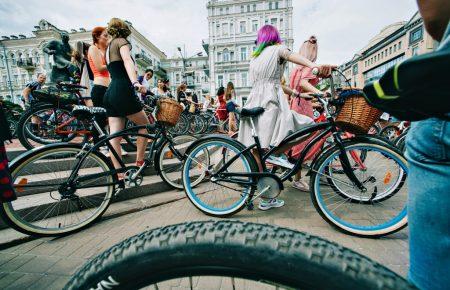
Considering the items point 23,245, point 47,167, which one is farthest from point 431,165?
point 47,167

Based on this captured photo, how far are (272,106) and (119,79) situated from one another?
1995mm

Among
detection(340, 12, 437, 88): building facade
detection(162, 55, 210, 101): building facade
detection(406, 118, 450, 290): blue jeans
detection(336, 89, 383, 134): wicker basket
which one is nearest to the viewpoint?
detection(406, 118, 450, 290): blue jeans

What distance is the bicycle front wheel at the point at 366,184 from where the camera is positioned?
2039 millimetres

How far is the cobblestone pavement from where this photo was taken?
1.70 metres

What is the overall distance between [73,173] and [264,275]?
2.53 meters

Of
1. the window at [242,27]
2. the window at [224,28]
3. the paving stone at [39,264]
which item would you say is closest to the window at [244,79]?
the window at [242,27]

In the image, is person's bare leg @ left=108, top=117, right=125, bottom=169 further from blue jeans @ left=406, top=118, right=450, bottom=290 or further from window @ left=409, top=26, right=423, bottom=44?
window @ left=409, top=26, right=423, bottom=44

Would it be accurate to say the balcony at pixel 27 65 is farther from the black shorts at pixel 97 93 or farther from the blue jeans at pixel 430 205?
the blue jeans at pixel 430 205

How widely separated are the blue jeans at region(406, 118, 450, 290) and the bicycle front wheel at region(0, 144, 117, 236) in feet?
8.68

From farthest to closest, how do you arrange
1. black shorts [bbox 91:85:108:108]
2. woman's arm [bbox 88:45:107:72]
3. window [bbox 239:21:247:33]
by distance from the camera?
window [bbox 239:21:247:33]
black shorts [bbox 91:85:108:108]
woman's arm [bbox 88:45:107:72]

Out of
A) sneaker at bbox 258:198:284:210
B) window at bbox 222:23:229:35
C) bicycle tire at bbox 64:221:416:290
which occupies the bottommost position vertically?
sneaker at bbox 258:198:284:210

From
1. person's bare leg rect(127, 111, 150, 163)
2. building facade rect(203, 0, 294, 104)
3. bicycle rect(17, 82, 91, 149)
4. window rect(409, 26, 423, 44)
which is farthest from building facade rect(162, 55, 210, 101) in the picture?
person's bare leg rect(127, 111, 150, 163)

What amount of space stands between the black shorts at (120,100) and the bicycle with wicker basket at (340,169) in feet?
3.44

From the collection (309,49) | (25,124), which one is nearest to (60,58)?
(25,124)
